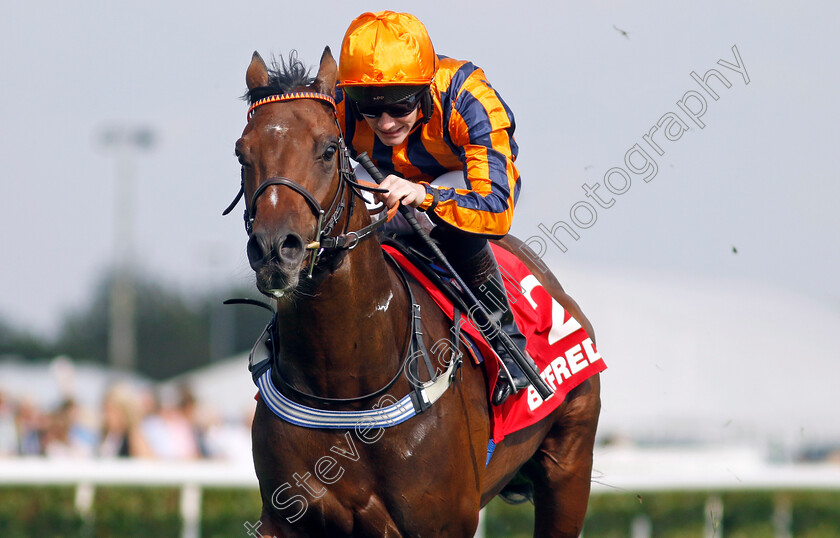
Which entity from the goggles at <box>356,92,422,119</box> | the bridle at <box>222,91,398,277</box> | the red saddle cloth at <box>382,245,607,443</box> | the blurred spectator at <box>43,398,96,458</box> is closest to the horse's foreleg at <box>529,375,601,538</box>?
the red saddle cloth at <box>382,245,607,443</box>

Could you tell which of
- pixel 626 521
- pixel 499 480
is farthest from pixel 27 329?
pixel 499 480

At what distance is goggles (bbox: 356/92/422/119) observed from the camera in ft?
11.9

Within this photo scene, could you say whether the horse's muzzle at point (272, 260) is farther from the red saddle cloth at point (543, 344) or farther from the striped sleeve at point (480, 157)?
the red saddle cloth at point (543, 344)

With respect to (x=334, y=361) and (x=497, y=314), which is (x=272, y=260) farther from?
(x=497, y=314)

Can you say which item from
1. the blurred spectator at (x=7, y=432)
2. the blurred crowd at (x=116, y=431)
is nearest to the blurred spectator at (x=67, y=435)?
the blurred crowd at (x=116, y=431)

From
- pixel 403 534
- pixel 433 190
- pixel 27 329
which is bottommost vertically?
pixel 27 329

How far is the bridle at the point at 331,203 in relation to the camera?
2.96m

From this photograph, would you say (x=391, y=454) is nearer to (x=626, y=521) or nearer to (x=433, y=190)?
(x=433, y=190)

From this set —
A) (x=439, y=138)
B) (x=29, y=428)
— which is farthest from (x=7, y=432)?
(x=439, y=138)

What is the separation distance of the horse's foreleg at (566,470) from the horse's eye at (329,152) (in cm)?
207

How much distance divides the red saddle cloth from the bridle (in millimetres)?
1169

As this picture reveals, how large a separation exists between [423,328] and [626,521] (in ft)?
22.4

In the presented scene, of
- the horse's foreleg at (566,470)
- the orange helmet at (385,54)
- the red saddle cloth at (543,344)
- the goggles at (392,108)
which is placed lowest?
the horse's foreleg at (566,470)

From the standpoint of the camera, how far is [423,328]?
3.72 metres
